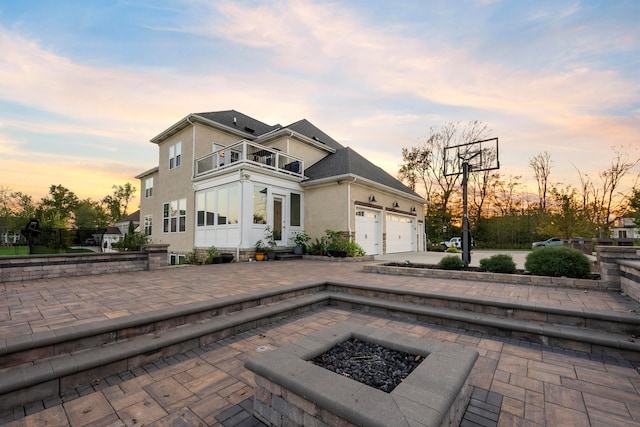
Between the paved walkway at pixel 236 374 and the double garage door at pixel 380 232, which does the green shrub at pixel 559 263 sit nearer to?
the paved walkway at pixel 236 374

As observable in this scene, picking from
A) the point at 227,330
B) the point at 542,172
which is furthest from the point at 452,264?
the point at 542,172

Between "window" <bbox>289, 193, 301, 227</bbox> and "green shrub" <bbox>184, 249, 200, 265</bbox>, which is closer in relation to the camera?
"green shrub" <bbox>184, 249, 200, 265</bbox>

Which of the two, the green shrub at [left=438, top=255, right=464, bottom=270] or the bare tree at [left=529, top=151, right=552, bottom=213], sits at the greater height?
the bare tree at [left=529, top=151, right=552, bottom=213]

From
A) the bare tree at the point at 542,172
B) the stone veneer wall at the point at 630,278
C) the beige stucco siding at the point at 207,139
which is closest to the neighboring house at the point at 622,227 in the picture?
the bare tree at the point at 542,172

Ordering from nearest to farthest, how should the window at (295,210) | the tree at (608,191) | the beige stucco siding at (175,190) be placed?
the window at (295,210) < the beige stucco siding at (175,190) < the tree at (608,191)

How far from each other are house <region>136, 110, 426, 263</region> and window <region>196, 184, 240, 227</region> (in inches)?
1.7

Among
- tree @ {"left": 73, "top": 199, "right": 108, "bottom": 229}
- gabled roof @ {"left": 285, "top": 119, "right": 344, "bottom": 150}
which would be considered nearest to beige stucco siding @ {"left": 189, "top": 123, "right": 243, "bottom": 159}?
gabled roof @ {"left": 285, "top": 119, "right": 344, "bottom": 150}

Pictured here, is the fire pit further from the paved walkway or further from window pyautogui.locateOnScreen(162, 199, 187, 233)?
window pyautogui.locateOnScreen(162, 199, 187, 233)

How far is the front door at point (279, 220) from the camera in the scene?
37.4ft

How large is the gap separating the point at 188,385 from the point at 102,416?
0.56 metres

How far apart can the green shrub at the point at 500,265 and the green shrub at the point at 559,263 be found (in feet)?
1.10

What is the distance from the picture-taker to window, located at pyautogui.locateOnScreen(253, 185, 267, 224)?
10772mm

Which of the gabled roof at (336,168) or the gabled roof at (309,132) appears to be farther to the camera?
the gabled roof at (309,132)

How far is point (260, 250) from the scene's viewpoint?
1040 centimetres
